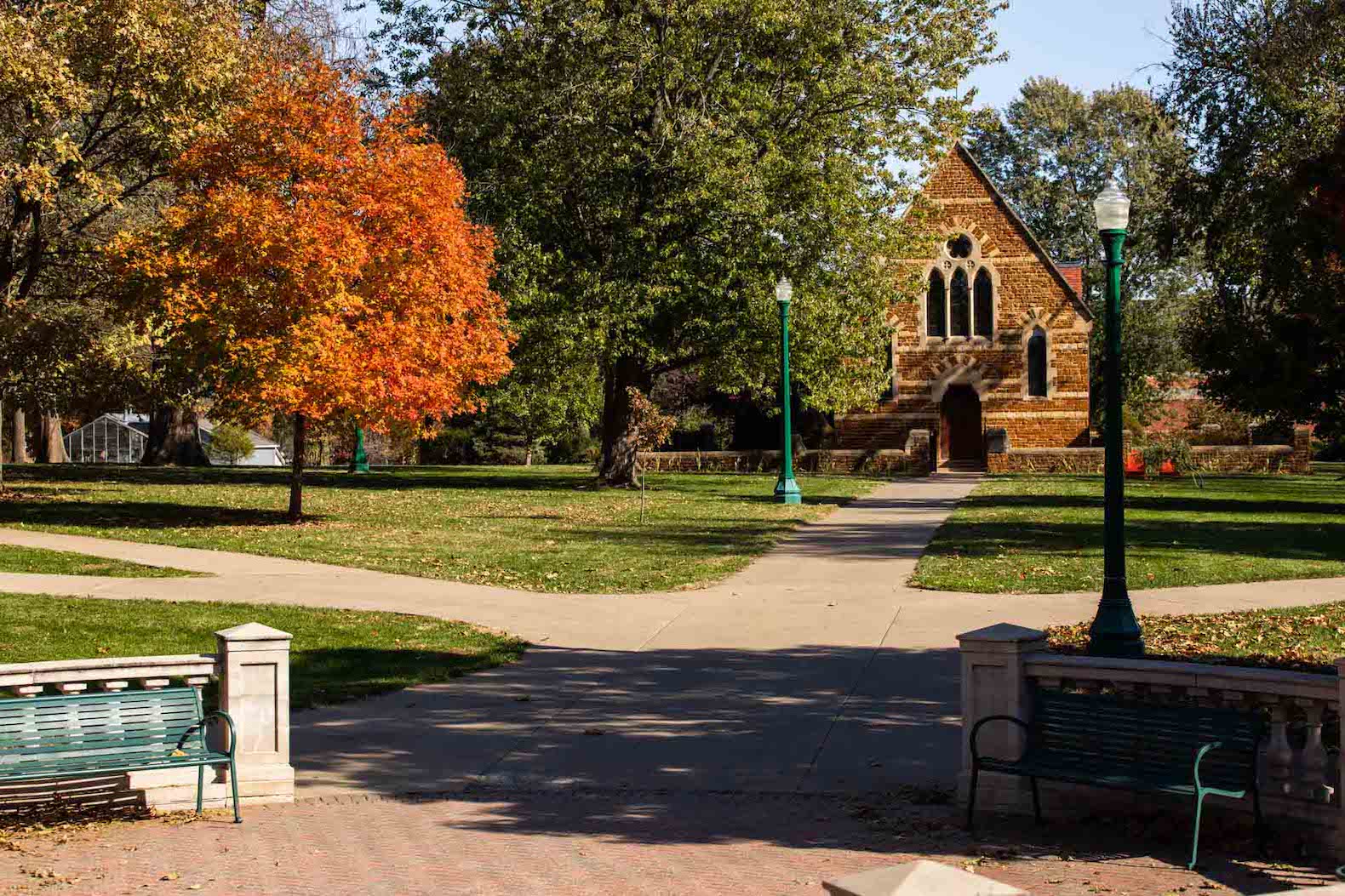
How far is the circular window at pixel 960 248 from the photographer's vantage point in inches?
1940

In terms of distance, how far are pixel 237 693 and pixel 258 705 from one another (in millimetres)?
143

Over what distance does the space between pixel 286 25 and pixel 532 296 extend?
11638mm

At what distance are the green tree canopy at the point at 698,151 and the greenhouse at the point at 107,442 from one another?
39.0 m

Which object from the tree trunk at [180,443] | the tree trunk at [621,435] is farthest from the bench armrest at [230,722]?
the tree trunk at [180,443]

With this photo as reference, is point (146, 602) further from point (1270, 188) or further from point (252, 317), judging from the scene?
point (1270, 188)

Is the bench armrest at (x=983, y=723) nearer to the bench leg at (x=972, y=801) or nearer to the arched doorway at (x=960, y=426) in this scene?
the bench leg at (x=972, y=801)

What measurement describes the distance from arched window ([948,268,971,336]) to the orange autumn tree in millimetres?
27426

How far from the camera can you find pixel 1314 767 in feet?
25.0

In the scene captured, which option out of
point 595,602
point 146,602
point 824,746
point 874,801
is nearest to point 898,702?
point 824,746

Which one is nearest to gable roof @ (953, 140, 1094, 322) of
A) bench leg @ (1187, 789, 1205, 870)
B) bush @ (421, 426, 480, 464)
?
bush @ (421, 426, 480, 464)

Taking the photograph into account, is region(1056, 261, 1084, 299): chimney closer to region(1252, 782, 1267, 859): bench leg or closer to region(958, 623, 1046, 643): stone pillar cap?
region(958, 623, 1046, 643): stone pillar cap

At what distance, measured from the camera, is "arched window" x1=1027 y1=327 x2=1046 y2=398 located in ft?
163

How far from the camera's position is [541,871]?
24.1 feet

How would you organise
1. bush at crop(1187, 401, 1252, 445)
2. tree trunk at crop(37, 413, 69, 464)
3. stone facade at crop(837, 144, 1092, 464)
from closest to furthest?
stone facade at crop(837, 144, 1092, 464)
tree trunk at crop(37, 413, 69, 464)
bush at crop(1187, 401, 1252, 445)
